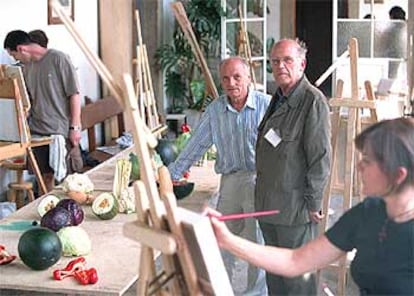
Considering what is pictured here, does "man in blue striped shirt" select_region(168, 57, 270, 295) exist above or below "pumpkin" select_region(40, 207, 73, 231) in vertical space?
above

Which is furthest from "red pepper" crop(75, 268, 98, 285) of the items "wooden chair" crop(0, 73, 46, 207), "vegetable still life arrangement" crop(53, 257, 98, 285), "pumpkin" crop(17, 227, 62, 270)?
"wooden chair" crop(0, 73, 46, 207)

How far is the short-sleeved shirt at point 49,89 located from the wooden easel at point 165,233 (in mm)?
3707

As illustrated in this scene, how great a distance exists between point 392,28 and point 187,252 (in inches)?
267

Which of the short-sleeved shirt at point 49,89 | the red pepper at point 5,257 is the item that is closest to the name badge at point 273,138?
the red pepper at point 5,257

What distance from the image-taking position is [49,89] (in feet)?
17.6

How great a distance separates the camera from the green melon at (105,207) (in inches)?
140

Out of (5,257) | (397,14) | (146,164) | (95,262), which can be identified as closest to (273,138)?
(95,262)

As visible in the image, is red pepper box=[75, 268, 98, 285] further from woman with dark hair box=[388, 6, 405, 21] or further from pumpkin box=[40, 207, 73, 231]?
woman with dark hair box=[388, 6, 405, 21]

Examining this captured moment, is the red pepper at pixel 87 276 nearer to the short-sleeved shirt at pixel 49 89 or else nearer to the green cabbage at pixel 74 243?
the green cabbage at pixel 74 243

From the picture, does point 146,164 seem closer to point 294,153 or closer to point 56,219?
point 56,219

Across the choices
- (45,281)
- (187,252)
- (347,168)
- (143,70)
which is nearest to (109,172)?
(143,70)

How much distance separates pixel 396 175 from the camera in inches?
67.9

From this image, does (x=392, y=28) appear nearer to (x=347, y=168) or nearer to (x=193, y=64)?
(x=193, y=64)

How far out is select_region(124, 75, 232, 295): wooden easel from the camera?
5.47ft
